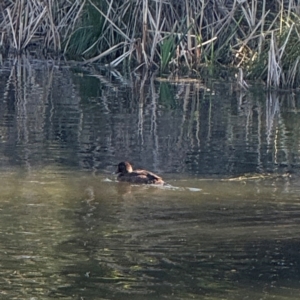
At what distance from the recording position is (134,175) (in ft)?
29.0

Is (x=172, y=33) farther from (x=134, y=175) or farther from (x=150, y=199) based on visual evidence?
(x=150, y=199)

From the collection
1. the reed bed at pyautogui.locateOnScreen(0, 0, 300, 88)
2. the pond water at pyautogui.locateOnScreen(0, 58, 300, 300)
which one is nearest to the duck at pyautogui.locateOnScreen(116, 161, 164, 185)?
the pond water at pyautogui.locateOnScreen(0, 58, 300, 300)

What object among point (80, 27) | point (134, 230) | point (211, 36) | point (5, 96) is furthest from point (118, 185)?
point (80, 27)

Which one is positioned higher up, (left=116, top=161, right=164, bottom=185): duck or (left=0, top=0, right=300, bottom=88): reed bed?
(left=0, top=0, right=300, bottom=88): reed bed

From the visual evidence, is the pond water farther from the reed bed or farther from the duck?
the reed bed

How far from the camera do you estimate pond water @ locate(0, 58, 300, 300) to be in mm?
5980

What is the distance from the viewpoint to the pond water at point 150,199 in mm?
5980

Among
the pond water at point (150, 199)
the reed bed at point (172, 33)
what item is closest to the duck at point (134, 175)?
the pond water at point (150, 199)

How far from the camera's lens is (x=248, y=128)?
12031mm

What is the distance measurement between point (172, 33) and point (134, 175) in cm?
865

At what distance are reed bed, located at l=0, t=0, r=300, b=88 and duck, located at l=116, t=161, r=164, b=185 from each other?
6615 millimetres

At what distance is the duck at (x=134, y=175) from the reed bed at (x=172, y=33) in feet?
21.7

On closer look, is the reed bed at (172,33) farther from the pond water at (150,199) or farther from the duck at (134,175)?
the duck at (134,175)

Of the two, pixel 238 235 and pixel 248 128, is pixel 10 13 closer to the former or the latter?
pixel 248 128
